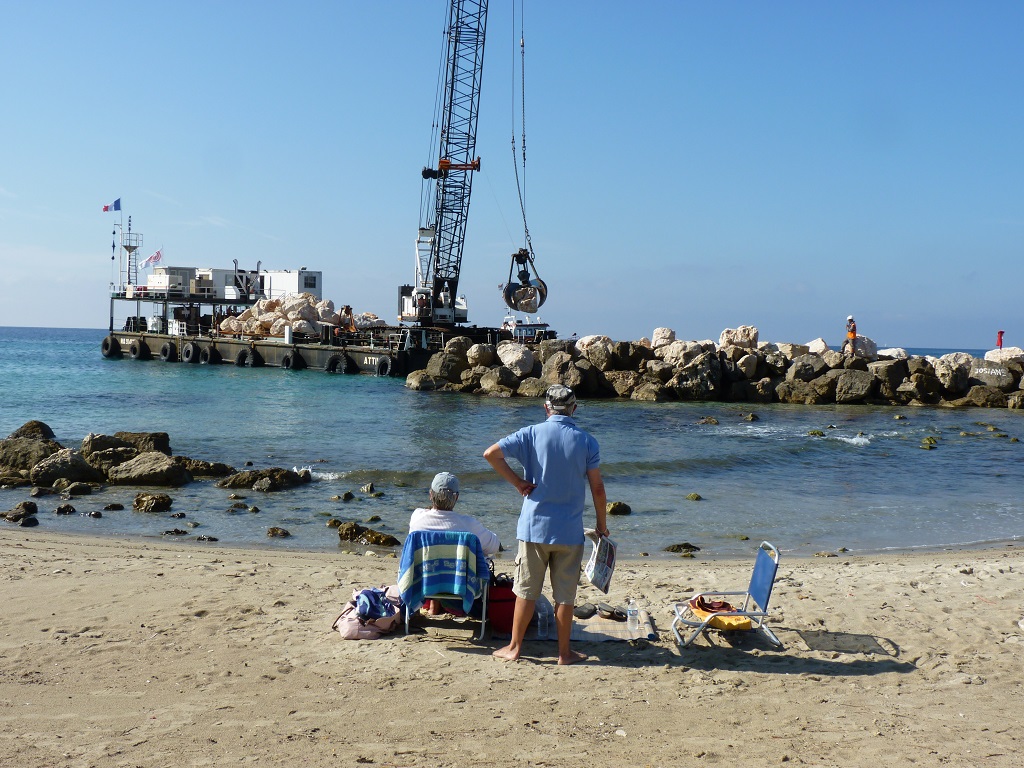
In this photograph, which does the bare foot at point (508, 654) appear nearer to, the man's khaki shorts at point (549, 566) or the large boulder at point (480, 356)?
the man's khaki shorts at point (549, 566)

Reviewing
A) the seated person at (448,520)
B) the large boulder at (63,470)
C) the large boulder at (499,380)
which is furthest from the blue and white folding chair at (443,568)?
the large boulder at (499,380)

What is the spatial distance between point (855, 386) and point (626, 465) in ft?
54.7

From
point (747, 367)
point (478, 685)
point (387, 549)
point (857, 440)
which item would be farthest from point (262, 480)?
point (747, 367)

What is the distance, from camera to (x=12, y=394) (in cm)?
3244

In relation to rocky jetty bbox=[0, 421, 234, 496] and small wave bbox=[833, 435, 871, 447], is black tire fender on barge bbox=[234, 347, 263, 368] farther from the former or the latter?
small wave bbox=[833, 435, 871, 447]

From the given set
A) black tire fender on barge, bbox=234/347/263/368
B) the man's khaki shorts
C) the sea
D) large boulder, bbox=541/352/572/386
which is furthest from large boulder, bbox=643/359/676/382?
→ the man's khaki shorts

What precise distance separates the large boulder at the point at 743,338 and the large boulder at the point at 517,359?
30.3ft

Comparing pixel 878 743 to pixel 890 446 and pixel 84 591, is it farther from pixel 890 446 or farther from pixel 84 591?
pixel 890 446

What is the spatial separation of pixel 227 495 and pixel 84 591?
Answer: 228 inches

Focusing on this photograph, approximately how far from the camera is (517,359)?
113 ft

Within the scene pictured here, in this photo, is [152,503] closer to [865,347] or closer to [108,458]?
[108,458]

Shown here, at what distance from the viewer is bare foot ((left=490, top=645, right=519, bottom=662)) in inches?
210

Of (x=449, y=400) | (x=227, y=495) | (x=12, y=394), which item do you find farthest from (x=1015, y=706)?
(x=12, y=394)

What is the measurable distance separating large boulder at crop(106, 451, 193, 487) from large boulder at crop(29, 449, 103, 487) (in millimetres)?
273
